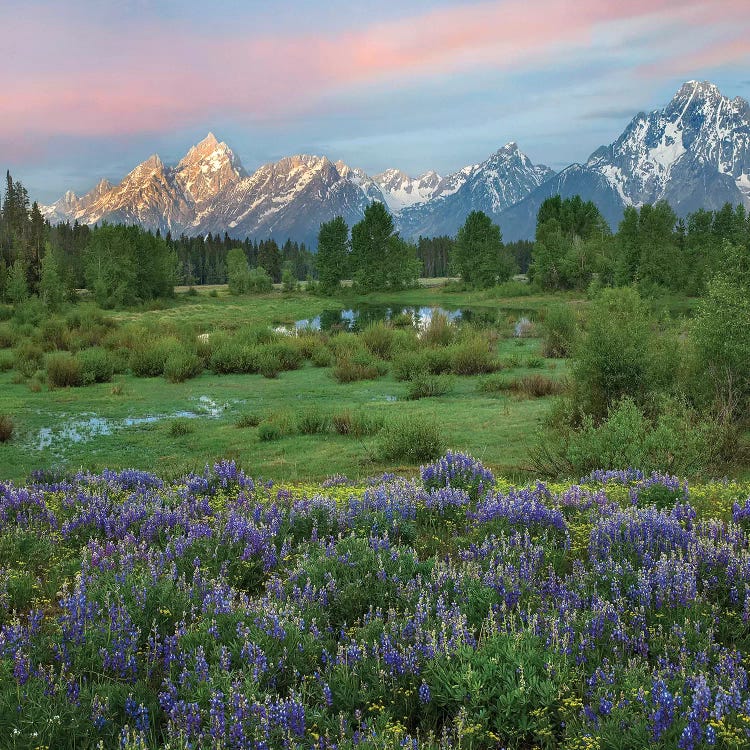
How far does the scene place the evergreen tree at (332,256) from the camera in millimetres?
102250

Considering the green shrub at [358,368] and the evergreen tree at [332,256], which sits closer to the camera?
the green shrub at [358,368]

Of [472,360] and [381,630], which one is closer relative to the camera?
[381,630]

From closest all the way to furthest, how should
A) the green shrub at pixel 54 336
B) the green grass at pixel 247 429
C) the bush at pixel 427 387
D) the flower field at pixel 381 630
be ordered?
the flower field at pixel 381 630 < the green grass at pixel 247 429 < the bush at pixel 427 387 < the green shrub at pixel 54 336

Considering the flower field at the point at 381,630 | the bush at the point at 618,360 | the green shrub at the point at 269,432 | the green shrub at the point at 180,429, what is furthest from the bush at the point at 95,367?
the bush at the point at 618,360

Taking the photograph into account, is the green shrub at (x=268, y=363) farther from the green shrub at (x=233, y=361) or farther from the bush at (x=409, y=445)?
the bush at (x=409, y=445)

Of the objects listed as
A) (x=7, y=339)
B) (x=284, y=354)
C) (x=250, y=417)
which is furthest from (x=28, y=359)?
(x=250, y=417)

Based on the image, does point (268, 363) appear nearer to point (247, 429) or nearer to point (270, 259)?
point (247, 429)

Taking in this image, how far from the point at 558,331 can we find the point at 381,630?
28732mm

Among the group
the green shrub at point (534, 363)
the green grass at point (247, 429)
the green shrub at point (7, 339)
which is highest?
the green shrub at point (7, 339)

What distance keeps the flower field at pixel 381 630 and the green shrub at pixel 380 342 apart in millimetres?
22430

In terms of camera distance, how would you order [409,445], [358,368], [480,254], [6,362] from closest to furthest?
[409,445]
[358,368]
[6,362]
[480,254]

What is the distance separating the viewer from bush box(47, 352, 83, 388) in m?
24.0

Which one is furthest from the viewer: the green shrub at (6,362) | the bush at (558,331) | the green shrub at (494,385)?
the bush at (558,331)

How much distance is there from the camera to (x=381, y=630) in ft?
15.4
